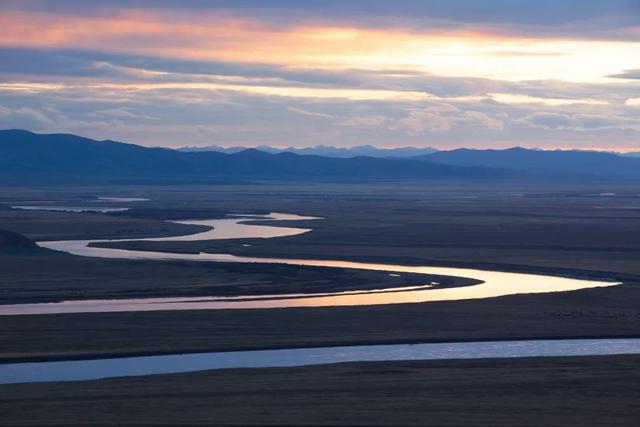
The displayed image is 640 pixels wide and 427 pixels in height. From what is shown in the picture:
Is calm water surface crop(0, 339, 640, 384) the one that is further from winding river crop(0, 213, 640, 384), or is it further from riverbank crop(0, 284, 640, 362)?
riverbank crop(0, 284, 640, 362)

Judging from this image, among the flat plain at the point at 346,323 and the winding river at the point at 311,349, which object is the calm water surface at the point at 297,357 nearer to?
the winding river at the point at 311,349

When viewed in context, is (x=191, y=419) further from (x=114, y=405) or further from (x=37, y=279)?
(x=37, y=279)

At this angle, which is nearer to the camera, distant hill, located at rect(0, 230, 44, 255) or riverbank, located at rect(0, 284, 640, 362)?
riverbank, located at rect(0, 284, 640, 362)

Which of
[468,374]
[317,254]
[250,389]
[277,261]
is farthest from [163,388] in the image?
[317,254]

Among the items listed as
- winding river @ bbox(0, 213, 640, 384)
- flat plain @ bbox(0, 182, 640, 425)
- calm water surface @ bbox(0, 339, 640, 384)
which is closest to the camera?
flat plain @ bbox(0, 182, 640, 425)

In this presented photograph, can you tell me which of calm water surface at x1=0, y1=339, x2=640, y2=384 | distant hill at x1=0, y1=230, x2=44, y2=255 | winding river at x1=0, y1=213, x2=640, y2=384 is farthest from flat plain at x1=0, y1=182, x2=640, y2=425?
distant hill at x1=0, y1=230, x2=44, y2=255

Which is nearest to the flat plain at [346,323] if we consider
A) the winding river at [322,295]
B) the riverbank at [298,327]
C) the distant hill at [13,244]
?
the riverbank at [298,327]

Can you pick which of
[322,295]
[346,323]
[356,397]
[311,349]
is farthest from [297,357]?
[322,295]
